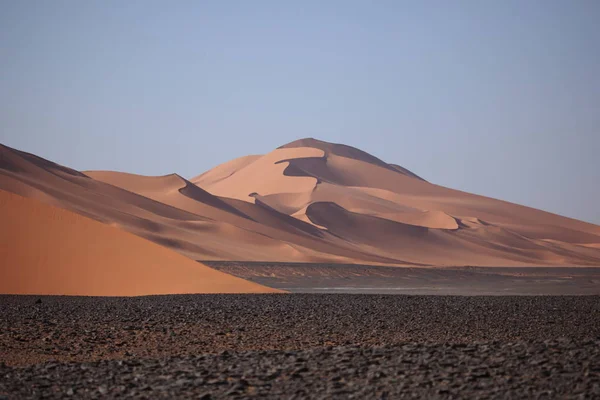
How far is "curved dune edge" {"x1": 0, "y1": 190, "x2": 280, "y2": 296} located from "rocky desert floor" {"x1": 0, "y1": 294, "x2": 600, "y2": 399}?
309 centimetres

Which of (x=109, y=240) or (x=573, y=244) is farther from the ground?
(x=573, y=244)

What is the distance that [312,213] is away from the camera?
84.1 m

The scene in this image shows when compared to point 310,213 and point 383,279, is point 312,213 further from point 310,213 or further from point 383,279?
point 383,279

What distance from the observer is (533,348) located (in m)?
9.95

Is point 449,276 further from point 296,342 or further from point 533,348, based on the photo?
point 533,348

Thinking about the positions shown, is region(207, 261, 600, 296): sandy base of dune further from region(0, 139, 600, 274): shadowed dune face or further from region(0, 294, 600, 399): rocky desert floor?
region(0, 294, 600, 399): rocky desert floor

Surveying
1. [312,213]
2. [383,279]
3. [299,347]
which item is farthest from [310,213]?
[299,347]

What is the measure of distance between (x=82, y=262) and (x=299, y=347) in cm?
1520

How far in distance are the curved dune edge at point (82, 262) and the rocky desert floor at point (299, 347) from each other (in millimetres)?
3089

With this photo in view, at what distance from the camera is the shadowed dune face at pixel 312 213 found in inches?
2153

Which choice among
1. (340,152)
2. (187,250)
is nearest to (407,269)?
(187,250)

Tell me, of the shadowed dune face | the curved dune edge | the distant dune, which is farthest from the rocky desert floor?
the shadowed dune face

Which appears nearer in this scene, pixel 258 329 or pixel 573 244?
pixel 258 329

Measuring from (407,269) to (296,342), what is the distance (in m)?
33.6
